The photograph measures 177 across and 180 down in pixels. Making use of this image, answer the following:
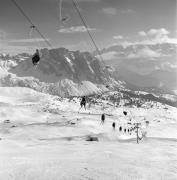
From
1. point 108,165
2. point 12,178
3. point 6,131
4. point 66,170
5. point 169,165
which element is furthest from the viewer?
point 6,131

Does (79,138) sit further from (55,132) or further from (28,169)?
(28,169)

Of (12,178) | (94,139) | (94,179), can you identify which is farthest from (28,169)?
(94,139)

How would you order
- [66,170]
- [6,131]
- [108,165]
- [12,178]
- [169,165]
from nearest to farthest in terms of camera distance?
[12,178] → [66,170] → [108,165] → [169,165] → [6,131]

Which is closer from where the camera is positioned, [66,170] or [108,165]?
[66,170]

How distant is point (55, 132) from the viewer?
12650 cm

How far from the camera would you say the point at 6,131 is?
123m

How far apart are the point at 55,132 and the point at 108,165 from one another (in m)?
92.3

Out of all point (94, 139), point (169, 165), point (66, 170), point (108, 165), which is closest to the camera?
point (66, 170)

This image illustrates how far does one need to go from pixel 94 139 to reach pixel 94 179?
66147mm

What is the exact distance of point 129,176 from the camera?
101ft

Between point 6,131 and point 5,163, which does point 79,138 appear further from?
point 5,163

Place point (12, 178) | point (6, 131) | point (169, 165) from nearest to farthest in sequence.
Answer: point (12, 178)
point (169, 165)
point (6, 131)

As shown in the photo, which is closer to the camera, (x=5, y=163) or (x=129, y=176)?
(x=129, y=176)

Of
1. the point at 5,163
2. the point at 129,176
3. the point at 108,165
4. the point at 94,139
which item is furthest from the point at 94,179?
the point at 94,139
